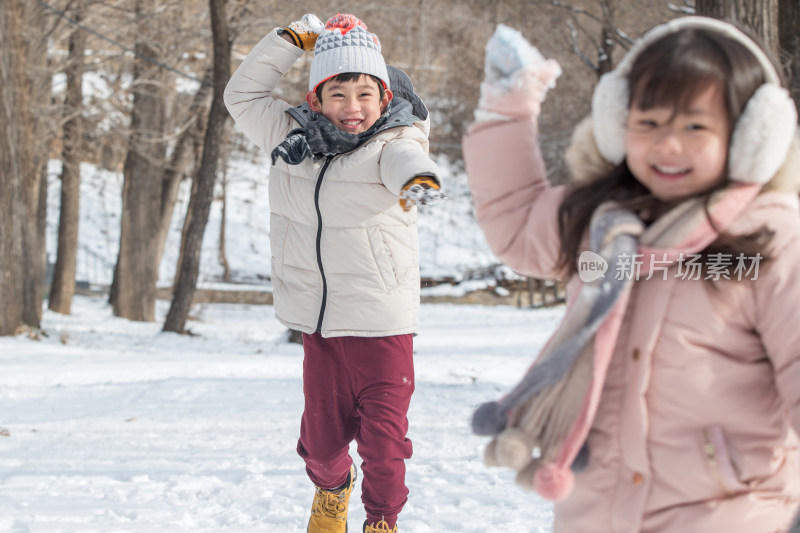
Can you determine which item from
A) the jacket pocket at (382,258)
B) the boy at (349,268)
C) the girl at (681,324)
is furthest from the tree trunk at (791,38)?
the girl at (681,324)

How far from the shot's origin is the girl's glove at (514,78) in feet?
6.06

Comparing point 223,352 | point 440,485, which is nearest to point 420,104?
point 440,485

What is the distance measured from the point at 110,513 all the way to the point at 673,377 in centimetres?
288

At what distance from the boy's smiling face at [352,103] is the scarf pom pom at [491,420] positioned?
1.71 meters

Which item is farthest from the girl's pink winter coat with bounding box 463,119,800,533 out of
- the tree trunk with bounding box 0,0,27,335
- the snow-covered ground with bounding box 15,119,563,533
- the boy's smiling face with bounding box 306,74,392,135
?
the tree trunk with bounding box 0,0,27,335

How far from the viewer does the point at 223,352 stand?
31.5ft

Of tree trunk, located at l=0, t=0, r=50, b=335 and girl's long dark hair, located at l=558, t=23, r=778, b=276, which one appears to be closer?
girl's long dark hair, located at l=558, t=23, r=778, b=276

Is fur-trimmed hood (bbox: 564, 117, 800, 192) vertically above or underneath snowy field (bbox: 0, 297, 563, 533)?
above

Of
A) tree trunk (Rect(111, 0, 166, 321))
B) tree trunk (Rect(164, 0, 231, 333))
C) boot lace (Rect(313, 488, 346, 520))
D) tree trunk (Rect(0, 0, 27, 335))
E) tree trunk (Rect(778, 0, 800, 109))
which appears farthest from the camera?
tree trunk (Rect(111, 0, 166, 321))

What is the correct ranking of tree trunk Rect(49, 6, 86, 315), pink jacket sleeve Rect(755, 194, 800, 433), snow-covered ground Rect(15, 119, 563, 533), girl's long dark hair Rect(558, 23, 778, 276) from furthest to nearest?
tree trunk Rect(49, 6, 86, 315) < snow-covered ground Rect(15, 119, 563, 533) < girl's long dark hair Rect(558, 23, 778, 276) < pink jacket sleeve Rect(755, 194, 800, 433)

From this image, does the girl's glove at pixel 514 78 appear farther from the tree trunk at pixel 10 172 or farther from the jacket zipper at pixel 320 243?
the tree trunk at pixel 10 172

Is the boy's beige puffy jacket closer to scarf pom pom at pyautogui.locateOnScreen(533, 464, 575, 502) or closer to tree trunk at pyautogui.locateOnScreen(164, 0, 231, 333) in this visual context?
scarf pom pom at pyautogui.locateOnScreen(533, 464, 575, 502)

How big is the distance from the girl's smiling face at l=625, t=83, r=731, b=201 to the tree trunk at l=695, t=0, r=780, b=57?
389 cm

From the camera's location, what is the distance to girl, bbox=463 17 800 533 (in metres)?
1.60
